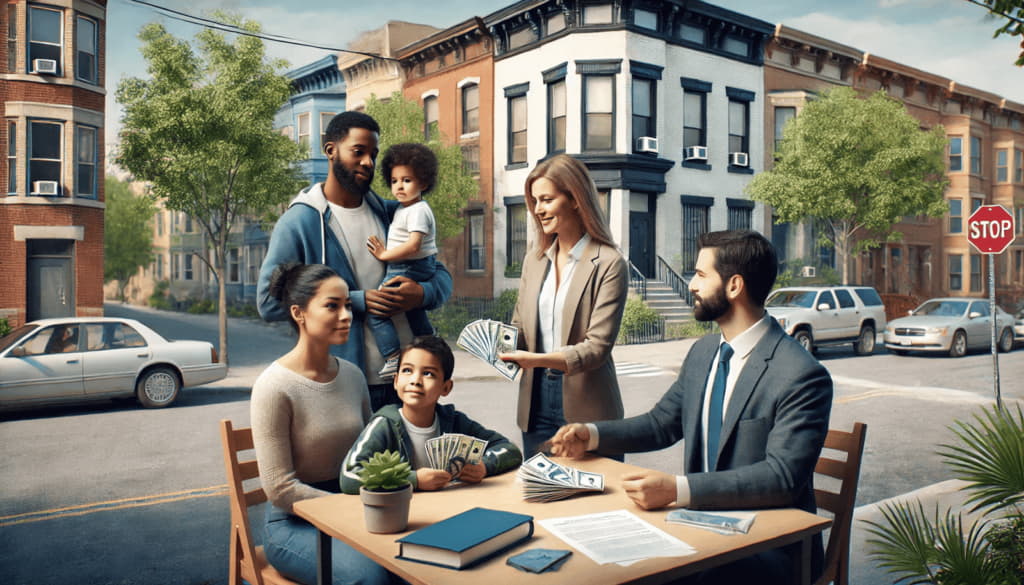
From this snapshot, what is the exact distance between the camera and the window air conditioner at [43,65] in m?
17.0

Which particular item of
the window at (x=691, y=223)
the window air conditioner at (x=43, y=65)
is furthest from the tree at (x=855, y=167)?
the window air conditioner at (x=43, y=65)

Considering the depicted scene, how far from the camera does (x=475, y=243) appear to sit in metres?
25.5

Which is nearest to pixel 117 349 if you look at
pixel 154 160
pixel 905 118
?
pixel 154 160

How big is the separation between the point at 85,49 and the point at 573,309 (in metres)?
18.4

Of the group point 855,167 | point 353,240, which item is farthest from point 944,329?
point 353,240

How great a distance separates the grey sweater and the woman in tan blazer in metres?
0.88

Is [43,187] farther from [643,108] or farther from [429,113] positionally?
[643,108]

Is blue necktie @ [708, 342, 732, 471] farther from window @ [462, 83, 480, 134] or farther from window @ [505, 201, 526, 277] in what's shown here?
window @ [462, 83, 480, 134]

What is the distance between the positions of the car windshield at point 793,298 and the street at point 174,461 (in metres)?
1.93

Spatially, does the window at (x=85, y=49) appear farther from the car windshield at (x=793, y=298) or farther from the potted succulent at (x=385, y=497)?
the potted succulent at (x=385, y=497)

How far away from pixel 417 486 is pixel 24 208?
17658 millimetres

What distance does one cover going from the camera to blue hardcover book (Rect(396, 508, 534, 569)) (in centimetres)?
210

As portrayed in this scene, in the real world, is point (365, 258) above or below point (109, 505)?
above

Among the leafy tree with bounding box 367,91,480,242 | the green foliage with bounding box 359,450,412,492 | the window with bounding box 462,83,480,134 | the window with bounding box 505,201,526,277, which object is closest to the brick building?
the leafy tree with bounding box 367,91,480,242
